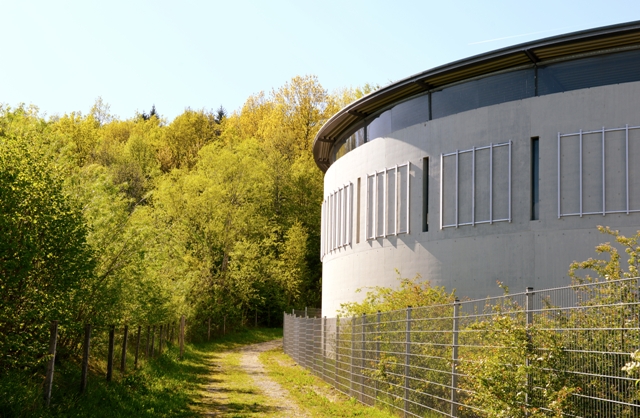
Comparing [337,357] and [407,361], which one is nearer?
[407,361]

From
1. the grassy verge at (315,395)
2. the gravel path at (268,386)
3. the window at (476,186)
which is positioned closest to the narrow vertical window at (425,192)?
the window at (476,186)

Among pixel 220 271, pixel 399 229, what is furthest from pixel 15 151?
pixel 220 271

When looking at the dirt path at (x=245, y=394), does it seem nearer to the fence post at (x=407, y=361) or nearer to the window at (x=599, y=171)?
the fence post at (x=407, y=361)

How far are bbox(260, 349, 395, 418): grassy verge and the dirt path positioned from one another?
0.30 metres

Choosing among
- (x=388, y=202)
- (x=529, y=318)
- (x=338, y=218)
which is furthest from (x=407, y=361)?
(x=338, y=218)

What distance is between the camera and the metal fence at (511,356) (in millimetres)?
6871

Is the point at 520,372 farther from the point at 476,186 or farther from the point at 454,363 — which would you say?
the point at 476,186

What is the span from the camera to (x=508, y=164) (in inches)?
894

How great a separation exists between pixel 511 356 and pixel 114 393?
855cm

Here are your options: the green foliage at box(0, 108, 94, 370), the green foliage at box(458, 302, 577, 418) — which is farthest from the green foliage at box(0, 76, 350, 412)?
the green foliage at box(458, 302, 577, 418)

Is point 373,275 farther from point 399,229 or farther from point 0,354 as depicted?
point 0,354

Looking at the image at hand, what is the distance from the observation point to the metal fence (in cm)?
687

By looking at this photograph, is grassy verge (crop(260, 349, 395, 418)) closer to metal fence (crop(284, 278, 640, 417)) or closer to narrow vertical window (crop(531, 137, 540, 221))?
metal fence (crop(284, 278, 640, 417))

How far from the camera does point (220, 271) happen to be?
49.4 meters
